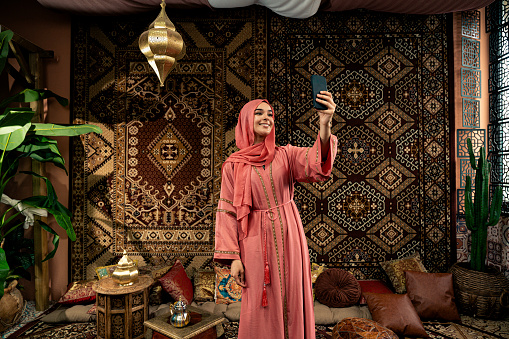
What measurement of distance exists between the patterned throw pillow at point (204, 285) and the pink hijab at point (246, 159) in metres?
1.62

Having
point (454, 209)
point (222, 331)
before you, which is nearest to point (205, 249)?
point (222, 331)

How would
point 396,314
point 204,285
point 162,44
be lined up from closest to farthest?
point 162,44 < point 396,314 < point 204,285

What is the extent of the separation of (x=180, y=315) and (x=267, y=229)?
3.39 feet

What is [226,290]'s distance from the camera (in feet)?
10.2

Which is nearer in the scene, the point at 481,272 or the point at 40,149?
the point at 40,149

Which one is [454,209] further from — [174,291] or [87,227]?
[87,227]

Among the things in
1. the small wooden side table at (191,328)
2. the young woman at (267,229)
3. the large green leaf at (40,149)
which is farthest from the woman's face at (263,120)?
the large green leaf at (40,149)

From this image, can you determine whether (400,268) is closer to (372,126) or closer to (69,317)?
(372,126)

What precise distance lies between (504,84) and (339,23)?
6.48 feet

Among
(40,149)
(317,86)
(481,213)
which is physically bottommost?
(481,213)

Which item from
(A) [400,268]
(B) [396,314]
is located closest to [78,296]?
(B) [396,314]

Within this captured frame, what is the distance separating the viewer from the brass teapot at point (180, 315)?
2201 millimetres

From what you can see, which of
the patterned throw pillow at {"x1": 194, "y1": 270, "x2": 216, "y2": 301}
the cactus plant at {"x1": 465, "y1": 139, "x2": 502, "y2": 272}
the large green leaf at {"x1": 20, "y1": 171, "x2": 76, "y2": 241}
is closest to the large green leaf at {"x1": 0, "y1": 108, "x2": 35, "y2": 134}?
the large green leaf at {"x1": 20, "y1": 171, "x2": 76, "y2": 241}

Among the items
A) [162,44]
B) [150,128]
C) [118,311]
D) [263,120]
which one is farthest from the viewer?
[150,128]
